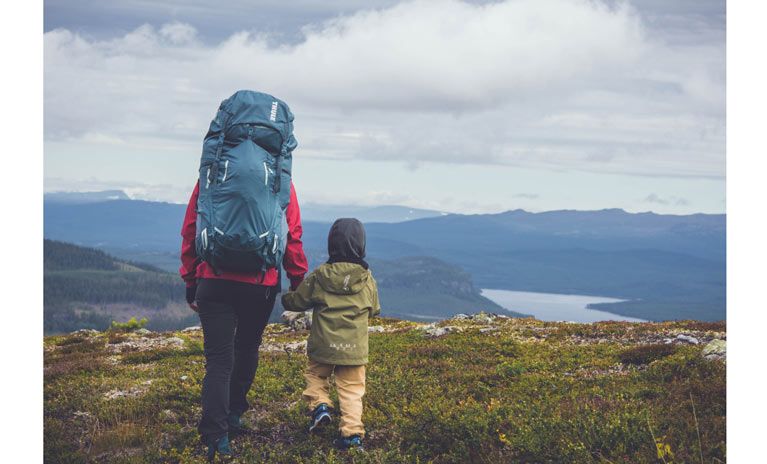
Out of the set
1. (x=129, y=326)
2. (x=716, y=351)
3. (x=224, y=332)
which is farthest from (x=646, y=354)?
(x=129, y=326)

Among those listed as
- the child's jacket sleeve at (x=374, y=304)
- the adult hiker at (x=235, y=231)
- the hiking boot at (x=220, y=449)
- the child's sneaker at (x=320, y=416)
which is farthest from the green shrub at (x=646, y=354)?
the hiking boot at (x=220, y=449)

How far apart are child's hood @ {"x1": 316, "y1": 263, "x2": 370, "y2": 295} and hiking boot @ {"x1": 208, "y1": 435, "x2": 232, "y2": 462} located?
2.56 m

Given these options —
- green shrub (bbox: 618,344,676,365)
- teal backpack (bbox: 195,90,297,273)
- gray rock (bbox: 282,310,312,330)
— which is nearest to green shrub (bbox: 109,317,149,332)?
gray rock (bbox: 282,310,312,330)

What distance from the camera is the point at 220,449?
8914 mm

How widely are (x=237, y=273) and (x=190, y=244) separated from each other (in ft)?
2.68

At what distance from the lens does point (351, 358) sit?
31.1ft

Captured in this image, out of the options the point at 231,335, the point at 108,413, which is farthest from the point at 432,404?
the point at 108,413

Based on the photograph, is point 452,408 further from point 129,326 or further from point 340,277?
point 129,326

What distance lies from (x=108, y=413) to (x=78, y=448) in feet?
4.48

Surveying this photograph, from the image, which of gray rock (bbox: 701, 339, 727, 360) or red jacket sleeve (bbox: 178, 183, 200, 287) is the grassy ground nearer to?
gray rock (bbox: 701, 339, 727, 360)

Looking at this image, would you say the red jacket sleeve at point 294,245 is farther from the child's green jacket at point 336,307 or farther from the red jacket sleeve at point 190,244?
the red jacket sleeve at point 190,244
